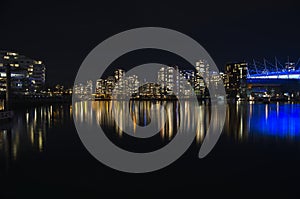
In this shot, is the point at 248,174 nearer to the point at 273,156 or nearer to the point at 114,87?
the point at 273,156

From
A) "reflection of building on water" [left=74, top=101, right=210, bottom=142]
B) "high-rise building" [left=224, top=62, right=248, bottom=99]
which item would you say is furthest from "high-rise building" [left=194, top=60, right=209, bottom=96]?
"reflection of building on water" [left=74, top=101, right=210, bottom=142]

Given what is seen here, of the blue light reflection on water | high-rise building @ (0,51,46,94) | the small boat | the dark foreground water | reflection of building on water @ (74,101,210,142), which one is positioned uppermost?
high-rise building @ (0,51,46,94)

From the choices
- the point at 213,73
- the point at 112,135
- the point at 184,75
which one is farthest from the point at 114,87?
the point at 112,135

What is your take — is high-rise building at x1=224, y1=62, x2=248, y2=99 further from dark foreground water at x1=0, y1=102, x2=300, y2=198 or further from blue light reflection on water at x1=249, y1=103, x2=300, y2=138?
dark foreground water at x1=0, y1=102, x2=300, y2=198

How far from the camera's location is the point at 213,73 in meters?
132

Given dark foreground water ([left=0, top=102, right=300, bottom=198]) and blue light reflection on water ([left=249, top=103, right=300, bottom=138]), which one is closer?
dark foreground water ([left=0, top=102, right=300, bottom=198])

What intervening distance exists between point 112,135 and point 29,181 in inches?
277

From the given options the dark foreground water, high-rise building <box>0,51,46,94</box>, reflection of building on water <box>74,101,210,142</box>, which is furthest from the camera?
high-rise building <box>0,51,46,94</box>

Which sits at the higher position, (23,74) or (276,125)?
(23,74)

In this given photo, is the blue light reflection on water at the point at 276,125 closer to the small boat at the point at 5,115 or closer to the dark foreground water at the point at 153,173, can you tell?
the dark foreground water at the point at 153,173

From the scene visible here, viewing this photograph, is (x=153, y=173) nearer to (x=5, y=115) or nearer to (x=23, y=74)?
(x=5, y=115)

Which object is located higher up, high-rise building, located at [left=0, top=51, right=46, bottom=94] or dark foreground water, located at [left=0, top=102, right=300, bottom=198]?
high-rise building, located at [left=0, top=51, right=46, bottom=94]

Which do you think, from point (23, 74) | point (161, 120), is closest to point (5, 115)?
point (161, 120)

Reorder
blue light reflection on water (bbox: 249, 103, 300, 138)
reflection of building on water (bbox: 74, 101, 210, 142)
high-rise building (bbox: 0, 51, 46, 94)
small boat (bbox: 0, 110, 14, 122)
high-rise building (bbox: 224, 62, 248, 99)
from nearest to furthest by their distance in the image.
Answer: blue light reflection on water (bbox: 249, 103, 300, 138)
reflection of building on water (bbox: 74, 101, 210, 142)
small boat (bbox: 0, 110, 14, 122)
high-rise building (bbox: 0, 51, 46, 94)
high-rise building (bbox: 224, 62, 248, 99)
